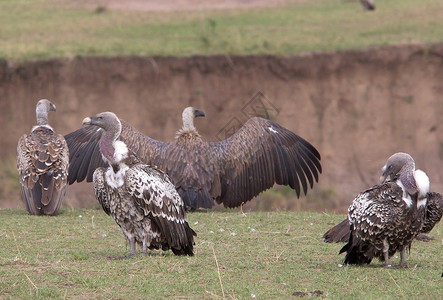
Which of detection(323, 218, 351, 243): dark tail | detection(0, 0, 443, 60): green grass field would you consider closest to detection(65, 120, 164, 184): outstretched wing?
detection(323, 218, 351, 243): dark tail

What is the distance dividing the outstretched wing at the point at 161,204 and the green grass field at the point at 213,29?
40.5 feet

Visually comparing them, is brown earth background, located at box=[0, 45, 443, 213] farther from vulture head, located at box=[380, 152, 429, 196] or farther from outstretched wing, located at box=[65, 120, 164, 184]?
vulture head, located at box=[380, 152, 429, 196]

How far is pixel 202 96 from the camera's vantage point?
2131 cm

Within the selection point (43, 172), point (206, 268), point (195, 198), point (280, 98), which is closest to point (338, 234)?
point (206, 268)

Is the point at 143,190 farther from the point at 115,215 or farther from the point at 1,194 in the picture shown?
the point at 1,194

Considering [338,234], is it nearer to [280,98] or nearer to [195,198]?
[195,198]

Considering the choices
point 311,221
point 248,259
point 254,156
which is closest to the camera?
point 248,259

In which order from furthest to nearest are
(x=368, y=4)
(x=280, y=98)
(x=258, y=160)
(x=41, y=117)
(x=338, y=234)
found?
(x=368, y=4) → (x=280, y=98) → (x=258, y=160) → (x=41, y=117) → (x=338, y=234)

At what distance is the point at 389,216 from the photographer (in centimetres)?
859

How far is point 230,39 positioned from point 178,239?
13523mm

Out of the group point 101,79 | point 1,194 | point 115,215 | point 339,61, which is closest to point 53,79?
point 101,79

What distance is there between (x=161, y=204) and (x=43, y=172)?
12.3 ft

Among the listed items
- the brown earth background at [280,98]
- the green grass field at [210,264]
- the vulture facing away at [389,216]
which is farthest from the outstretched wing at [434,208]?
the brown earth background at [280,98]

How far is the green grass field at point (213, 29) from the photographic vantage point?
2138 centimetres
